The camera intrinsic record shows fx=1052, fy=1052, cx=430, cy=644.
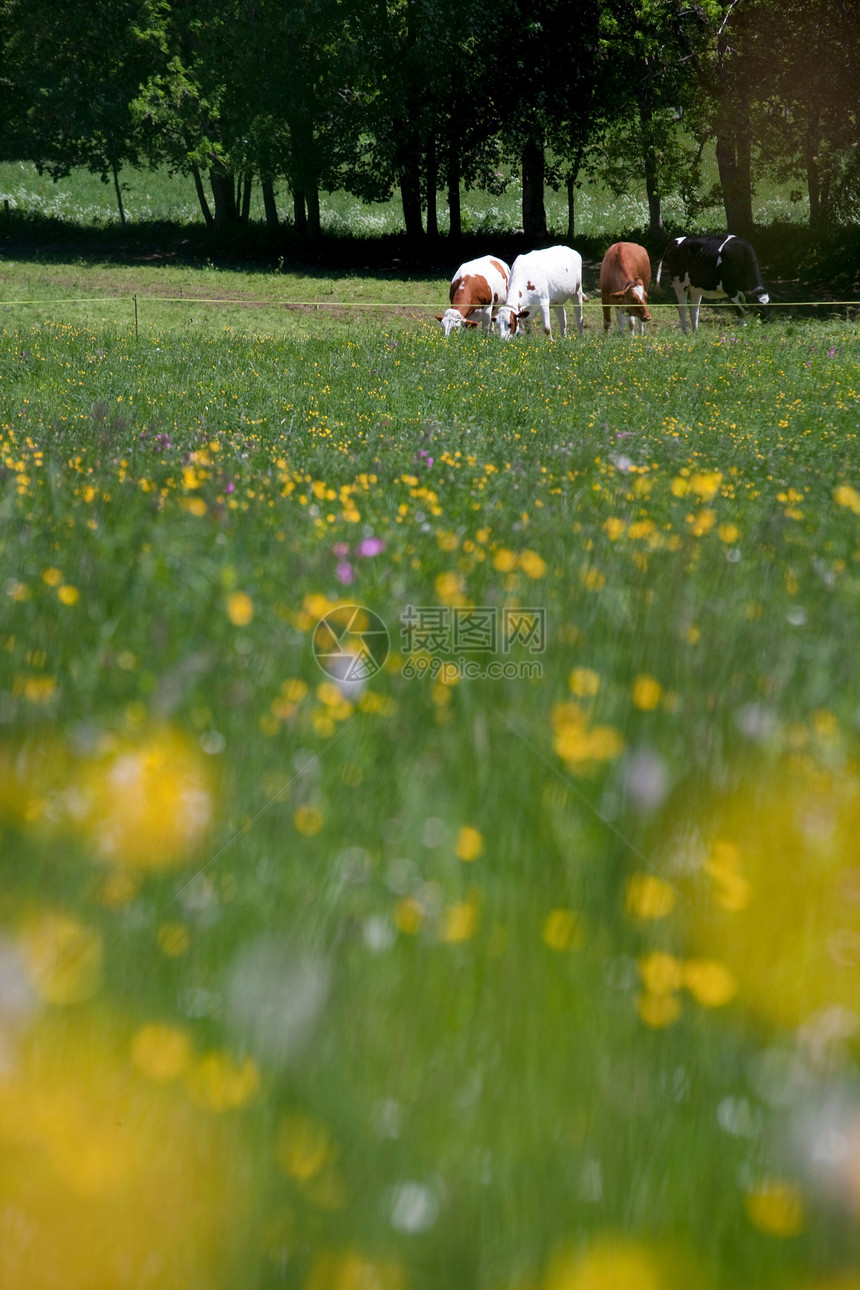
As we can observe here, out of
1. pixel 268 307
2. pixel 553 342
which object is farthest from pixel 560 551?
pixel 268 307

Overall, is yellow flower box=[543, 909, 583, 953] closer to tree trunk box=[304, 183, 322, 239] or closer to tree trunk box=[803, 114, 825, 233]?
tree trunk box=[803, 114, 825, 233]

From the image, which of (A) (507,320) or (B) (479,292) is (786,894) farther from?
(B) (479,292)

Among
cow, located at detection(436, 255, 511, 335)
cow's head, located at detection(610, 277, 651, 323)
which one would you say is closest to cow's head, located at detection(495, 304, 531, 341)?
cow, located at detection(436, 255, 511, 335)

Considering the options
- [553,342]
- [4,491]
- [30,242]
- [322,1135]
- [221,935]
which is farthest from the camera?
[30,242]

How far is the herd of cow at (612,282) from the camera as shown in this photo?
22641mm

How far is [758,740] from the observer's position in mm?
2416

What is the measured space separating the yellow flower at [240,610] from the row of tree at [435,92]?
36.5m

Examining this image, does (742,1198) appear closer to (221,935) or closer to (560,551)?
(221,935)

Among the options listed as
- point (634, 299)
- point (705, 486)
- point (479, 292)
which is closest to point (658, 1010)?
point (705, 486)

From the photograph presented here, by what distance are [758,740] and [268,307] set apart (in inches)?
1101

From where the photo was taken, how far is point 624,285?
79.5ft

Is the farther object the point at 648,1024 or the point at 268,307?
the point at 268,307

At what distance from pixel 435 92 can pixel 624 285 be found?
20520mm

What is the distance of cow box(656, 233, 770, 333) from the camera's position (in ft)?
81.7
